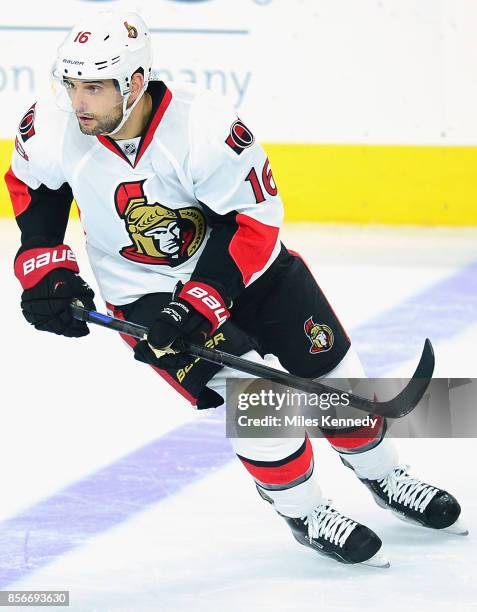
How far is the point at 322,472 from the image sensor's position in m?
3.38

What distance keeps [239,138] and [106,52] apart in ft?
1.07

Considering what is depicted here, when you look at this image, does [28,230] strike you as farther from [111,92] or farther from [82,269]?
[82,269]

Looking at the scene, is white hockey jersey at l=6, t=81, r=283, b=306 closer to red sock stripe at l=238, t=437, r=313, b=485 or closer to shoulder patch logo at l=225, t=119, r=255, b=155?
shoulder patch logo at l=225, t=119, r=255, b=155

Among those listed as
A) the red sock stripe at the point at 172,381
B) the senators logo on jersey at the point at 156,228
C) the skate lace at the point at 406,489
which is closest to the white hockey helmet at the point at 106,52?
the senators logo on jersey at the point at 156,228

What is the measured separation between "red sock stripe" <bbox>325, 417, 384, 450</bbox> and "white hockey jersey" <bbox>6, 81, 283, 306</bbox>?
1.55 ft

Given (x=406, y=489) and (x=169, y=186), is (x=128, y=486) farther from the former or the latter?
(x=169, y=186)

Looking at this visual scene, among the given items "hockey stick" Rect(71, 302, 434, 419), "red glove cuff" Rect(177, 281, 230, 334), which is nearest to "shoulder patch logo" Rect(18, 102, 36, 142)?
"hockey stick" Rect(71, 302, 434, 419)

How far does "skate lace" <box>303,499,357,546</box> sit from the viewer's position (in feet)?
9.21

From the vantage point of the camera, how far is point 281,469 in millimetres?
2727

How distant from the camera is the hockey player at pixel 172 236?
2.61 meters

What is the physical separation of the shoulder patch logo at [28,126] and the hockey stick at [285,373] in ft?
1.20

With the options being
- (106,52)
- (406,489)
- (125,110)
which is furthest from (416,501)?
(106,52)

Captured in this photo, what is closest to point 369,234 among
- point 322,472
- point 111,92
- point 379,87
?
point 379,87

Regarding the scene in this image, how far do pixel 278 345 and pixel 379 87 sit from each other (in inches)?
110
